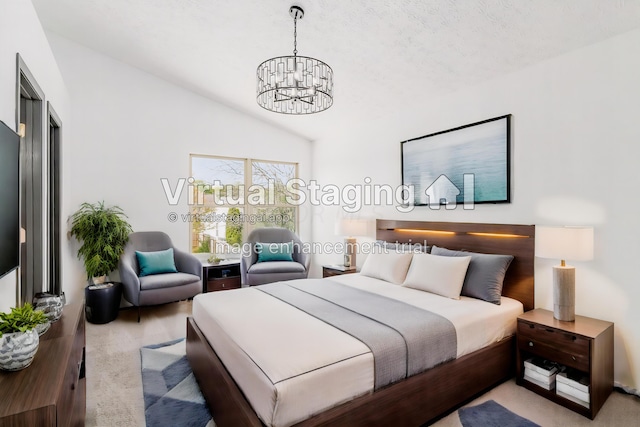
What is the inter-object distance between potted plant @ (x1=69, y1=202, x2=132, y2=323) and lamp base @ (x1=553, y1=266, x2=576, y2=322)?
4.41m

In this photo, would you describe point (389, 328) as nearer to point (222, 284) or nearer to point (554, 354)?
point (554, 354)

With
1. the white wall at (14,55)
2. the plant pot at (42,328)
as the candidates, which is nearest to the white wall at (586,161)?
the plant pot at (42,328)

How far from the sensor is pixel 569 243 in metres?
2.33

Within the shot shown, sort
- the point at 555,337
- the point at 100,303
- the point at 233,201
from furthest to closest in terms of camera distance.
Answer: the point at 233,201, the point at 100,303, the point at 555,337

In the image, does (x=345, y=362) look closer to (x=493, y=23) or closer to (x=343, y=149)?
(x=493, y=23)

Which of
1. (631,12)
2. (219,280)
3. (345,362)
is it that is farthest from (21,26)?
(631,12)

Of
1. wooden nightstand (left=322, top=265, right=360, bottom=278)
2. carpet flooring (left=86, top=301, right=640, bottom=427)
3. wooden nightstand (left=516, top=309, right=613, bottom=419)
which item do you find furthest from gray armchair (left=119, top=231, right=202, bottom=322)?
wooden nightstand (left=516, top=309, right=613, bottom=419)

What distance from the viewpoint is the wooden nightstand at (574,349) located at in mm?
2143

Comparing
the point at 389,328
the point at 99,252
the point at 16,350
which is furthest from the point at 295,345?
the point at 99,252

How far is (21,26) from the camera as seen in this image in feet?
6.53

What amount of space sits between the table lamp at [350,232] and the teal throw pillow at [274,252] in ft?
2.94

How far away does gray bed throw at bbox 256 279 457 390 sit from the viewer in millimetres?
1857

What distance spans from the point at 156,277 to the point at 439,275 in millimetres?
3240

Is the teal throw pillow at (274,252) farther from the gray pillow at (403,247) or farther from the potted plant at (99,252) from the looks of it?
the potted plant at (99,252)
